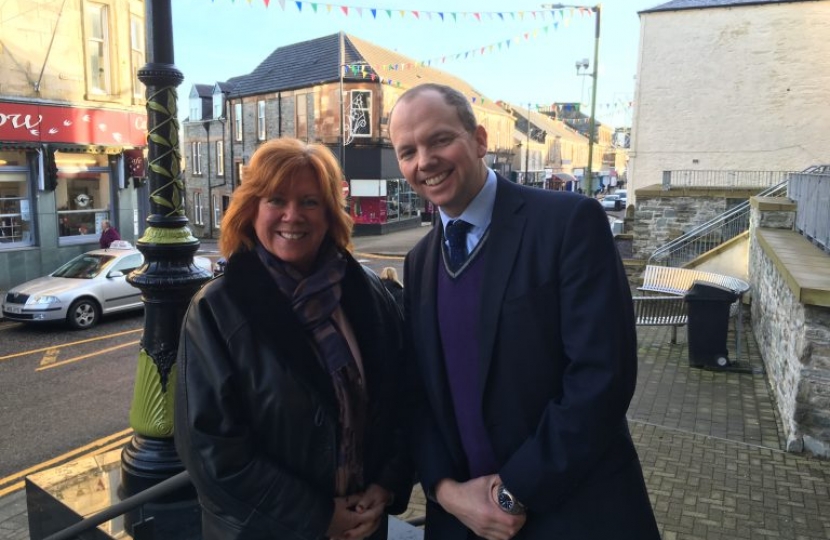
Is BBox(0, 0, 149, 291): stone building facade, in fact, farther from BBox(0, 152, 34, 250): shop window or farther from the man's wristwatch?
the man's wristwatch

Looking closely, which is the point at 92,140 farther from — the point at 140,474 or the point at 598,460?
the point at 598,460

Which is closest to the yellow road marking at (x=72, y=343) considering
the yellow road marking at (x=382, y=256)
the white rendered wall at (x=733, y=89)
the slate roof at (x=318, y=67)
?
the yellow road marking at (x=382, y=256)

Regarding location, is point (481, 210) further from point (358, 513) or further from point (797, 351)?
point (797, 351)

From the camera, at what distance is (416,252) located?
2.30 metres

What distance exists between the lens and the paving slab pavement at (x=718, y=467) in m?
4.44

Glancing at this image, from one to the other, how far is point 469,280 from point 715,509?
371 cm

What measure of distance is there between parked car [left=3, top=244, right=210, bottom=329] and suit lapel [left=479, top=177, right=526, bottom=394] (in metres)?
10.3

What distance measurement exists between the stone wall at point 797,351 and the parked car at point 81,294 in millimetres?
9557

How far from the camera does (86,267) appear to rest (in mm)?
12695

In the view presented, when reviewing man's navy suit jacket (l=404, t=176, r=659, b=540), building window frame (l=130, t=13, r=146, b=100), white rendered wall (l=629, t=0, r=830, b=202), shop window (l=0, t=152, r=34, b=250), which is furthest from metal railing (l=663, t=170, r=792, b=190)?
man's navy suit jacket (l=404, t=176, r=659, b=540)

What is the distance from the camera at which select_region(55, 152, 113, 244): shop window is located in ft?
56.2

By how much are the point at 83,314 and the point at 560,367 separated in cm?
1195

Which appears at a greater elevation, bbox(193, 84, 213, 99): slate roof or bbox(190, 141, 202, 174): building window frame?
bbox(193, 84, 213, 99): slate roof

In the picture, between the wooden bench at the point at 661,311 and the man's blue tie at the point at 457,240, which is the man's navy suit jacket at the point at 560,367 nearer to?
the man's blue tie at the point at 457,240
